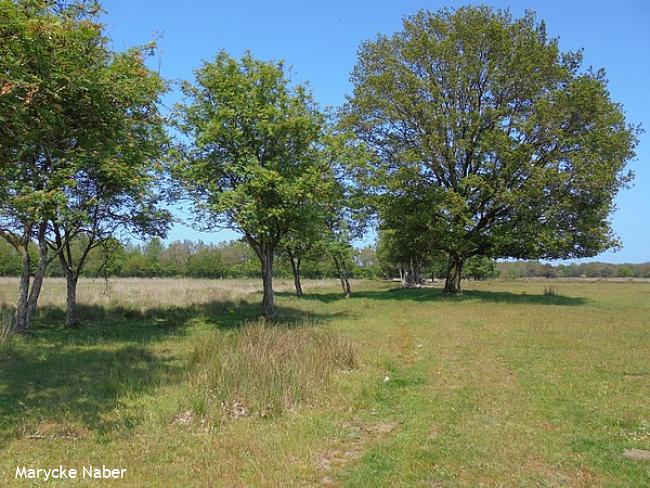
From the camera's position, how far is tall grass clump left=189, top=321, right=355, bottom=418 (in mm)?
7605

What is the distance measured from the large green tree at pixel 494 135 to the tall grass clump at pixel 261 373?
20733mm

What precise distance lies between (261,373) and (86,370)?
4824 millimetres

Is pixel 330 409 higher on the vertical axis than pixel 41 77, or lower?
lower

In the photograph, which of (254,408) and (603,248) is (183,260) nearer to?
(603,248)

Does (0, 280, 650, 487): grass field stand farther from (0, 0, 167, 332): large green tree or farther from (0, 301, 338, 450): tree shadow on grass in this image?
(0, 0, 167, 332): large green tree

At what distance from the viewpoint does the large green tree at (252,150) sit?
17.6 m

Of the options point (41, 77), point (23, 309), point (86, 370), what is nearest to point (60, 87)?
point (41, 77)

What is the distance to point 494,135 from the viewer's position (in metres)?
28.1

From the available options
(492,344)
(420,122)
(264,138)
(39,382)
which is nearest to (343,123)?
(420,122)

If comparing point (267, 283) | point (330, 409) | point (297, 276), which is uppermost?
point (297, 276)

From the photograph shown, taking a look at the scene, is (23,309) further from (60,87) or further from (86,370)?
(60,87)

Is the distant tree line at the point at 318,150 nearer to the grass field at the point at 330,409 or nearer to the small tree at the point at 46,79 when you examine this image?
the small tree at the point at 46,79

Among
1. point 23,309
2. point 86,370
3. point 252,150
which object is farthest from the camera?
point 252,150

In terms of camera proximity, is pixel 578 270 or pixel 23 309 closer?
pixel 23 309
